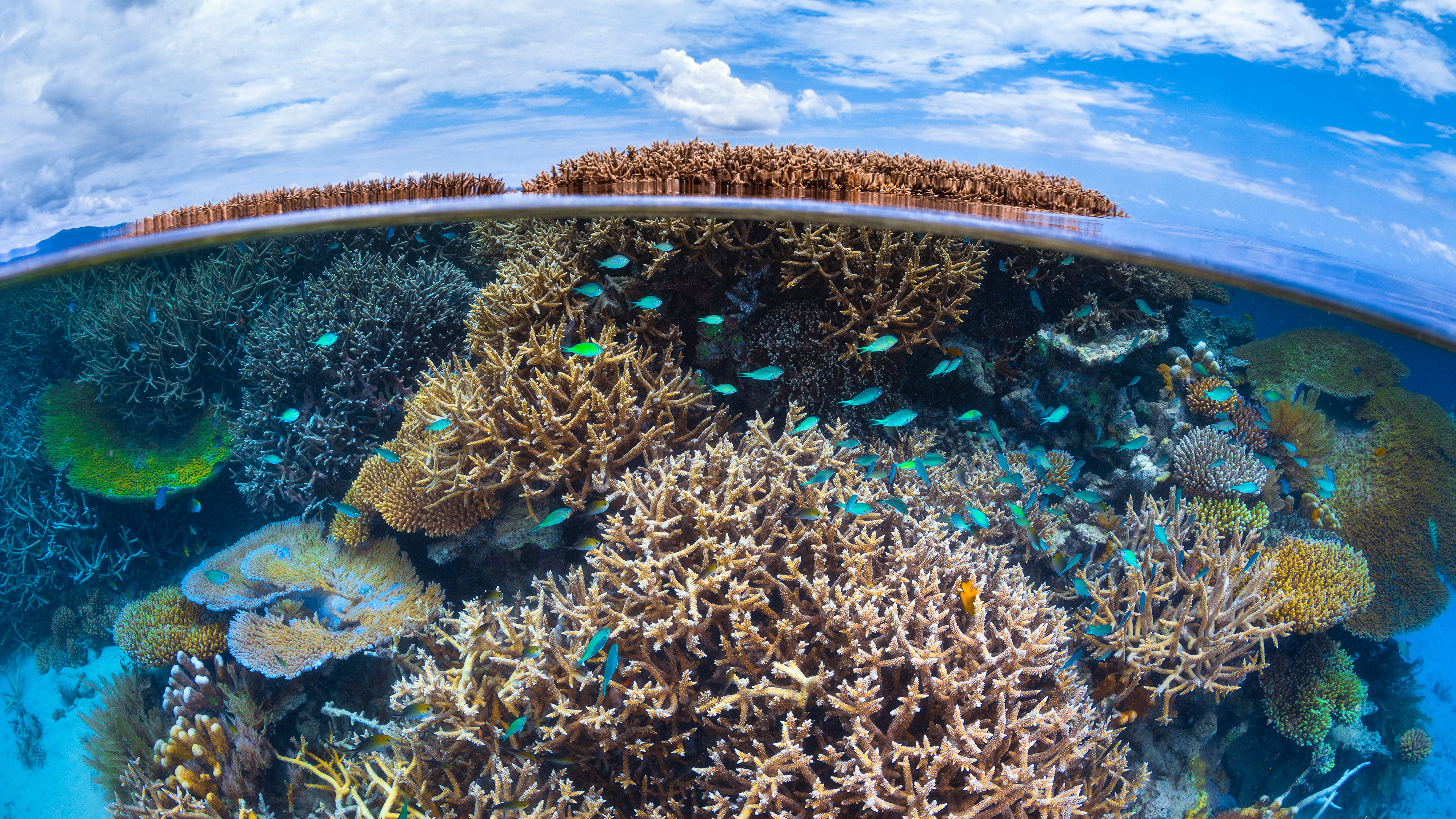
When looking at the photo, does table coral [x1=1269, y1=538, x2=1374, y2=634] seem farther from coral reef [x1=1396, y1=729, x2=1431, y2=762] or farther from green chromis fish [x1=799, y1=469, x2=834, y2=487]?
green chromis fish [x1=799, y1=469, x2=834, y2=487]

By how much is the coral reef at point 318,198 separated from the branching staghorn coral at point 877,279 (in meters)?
4.89

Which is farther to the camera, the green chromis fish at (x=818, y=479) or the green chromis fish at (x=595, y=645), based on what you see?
the green chromis fish at (x=818, y=479)

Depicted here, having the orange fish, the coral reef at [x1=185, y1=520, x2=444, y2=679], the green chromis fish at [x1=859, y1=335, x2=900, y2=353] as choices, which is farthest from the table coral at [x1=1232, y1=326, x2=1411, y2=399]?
the coral reef at [x1=185, y1=520, x2=444, y2=679]

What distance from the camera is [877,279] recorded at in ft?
A: 16.9

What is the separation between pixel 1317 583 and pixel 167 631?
36.7 ft

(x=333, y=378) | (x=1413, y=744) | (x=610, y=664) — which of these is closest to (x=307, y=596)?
(x=333, y=378)

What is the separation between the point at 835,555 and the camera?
3.90 metres

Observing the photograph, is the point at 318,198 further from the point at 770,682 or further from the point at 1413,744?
the point at 1413,744

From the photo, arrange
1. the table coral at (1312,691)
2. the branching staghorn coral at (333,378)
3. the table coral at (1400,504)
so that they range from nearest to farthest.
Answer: the table coral at (1312,691) → the table coral at (1400,504) → the branching staghorn coral at (333,378)

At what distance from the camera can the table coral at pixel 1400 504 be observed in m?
6.02

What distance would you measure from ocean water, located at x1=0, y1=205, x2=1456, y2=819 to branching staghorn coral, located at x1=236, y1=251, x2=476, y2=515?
5 centimetres

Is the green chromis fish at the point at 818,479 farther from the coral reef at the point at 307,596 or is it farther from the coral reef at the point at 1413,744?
Result: the coral reef at the point at 1413,744

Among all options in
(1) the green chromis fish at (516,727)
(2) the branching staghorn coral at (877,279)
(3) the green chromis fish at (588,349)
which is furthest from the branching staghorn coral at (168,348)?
(2) the branching staghorn coral at (877,279)

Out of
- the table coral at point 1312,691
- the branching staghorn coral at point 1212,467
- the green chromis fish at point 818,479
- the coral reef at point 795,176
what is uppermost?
the coral reef at point 795,176
